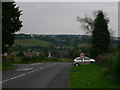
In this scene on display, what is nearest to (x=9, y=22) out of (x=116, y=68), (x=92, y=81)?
(x=92, y=81)

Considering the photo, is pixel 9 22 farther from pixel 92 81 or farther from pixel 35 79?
pixel 92 81

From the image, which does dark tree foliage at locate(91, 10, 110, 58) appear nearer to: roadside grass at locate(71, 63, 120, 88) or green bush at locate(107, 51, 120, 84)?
roadside grass at locate(71, 63, 120, 88)

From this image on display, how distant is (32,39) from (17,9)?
99.5 m

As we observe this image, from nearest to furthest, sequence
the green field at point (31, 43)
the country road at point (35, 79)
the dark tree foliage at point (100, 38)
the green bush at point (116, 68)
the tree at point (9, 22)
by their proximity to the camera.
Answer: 1. the green bush at point (116, 68)
2. the country road at point (35, 79)
3. the tree at point (9, 22)
4. the dark tree foliage at point (100, 38)
5. the green field at point (31, 43)

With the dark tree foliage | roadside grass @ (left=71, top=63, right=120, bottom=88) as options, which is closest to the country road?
roadside grass @ (left=71, top=63, right=120, bottom=88)

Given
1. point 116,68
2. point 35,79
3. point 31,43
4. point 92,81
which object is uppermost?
point 31,43

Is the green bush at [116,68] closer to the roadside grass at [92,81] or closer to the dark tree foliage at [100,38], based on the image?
the roadside grass at [92,81]

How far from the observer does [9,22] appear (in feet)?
147

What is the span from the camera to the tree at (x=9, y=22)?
43938 mm

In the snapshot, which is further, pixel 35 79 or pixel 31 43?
pixel 31 43

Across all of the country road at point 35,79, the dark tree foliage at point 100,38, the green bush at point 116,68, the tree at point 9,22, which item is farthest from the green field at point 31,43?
the green bush at point 116,68

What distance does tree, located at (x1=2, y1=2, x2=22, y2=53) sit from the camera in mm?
43938

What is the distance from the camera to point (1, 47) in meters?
44.8

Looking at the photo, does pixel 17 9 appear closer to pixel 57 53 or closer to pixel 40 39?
pixel 57 53
